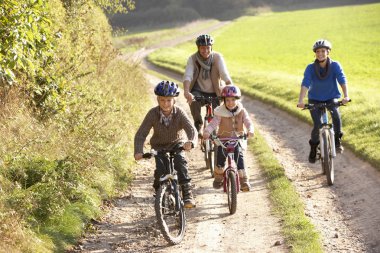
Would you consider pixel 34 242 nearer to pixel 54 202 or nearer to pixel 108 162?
pixel 54 202

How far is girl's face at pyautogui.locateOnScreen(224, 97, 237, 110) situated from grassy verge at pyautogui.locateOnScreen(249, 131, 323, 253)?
5.71ft

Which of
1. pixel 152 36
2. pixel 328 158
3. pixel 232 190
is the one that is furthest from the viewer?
pixel 152 36

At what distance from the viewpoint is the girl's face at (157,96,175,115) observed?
27.6 ft

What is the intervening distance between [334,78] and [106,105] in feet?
17.9

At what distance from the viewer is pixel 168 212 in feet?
27.2

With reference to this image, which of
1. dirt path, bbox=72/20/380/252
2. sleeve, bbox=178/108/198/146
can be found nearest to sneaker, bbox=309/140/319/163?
dirt path, bbox=72/20/380/252

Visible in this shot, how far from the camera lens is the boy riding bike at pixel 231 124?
9.64m

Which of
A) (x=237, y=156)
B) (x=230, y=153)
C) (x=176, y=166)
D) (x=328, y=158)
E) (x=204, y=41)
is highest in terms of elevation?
(x=204, y=41)

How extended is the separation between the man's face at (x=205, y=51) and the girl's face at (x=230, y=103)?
197 centimetres

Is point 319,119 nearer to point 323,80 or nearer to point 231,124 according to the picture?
point 323,80

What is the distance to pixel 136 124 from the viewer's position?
15820 millimetres

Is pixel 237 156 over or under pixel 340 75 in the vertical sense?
under

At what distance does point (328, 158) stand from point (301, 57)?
35469 millimetres

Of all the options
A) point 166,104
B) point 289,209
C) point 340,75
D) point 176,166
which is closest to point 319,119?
point 340,75
